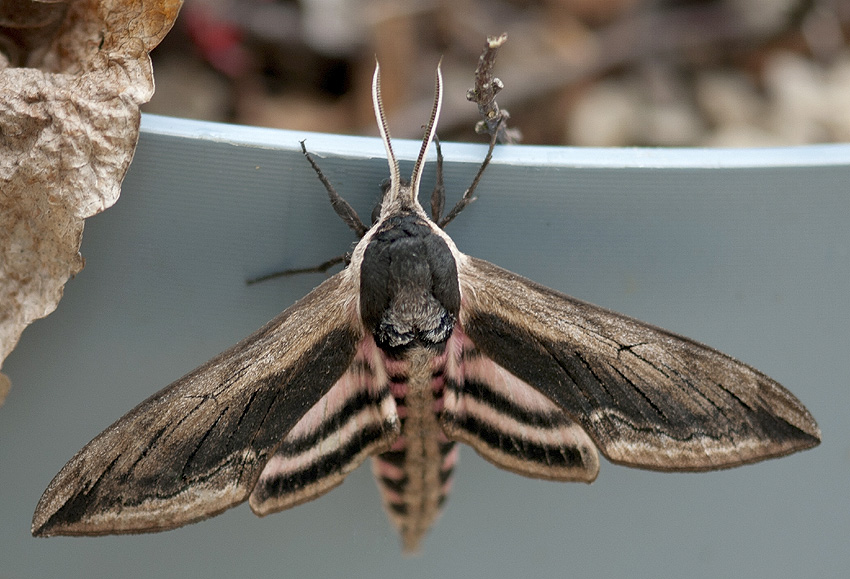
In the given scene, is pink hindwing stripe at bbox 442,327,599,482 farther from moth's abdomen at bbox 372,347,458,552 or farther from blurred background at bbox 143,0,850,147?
blurred background at bbox 143,0,850,147

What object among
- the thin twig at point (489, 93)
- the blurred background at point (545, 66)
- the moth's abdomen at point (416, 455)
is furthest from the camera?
the blurred background at point (545, 66)

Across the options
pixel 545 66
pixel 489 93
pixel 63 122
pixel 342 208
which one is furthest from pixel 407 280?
pixel 545 66

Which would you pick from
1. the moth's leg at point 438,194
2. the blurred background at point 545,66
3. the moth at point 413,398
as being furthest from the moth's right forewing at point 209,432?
the blurred background at point 545,66

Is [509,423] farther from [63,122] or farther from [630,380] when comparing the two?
[63,122]

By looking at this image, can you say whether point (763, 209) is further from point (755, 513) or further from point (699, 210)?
point (755, 513)

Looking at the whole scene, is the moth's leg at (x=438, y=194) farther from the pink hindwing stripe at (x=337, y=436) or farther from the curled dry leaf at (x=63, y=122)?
the curled dry leaf at (x=63, y=122)

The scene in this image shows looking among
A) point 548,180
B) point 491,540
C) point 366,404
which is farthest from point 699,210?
point 491,540

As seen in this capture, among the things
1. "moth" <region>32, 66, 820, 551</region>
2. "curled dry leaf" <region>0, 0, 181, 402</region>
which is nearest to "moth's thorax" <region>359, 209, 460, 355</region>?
"moth" <region>32, 66, 820, 551</region>

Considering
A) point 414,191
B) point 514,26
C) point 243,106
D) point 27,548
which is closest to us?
point 414,191

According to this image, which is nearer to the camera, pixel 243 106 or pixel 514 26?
pixel 243 106
